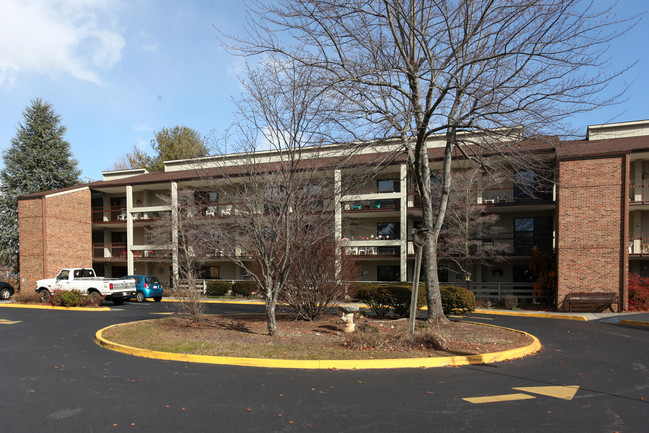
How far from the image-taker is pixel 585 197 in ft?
62.8

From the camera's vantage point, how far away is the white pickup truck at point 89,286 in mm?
21766

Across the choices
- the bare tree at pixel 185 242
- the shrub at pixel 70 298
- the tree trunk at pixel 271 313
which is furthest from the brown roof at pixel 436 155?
the shrub at pixel 70 298

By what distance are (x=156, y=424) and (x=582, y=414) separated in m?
5.44

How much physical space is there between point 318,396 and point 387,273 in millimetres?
24264

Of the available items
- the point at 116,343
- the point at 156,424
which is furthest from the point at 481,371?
the point at 116,343

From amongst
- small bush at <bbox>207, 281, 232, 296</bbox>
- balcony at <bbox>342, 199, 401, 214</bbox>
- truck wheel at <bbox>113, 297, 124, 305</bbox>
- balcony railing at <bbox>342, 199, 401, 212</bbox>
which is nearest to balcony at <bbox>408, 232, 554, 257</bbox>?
balcony at <bbox>342, 199, 401, 214</bbox>

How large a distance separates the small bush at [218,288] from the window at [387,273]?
10.5 m

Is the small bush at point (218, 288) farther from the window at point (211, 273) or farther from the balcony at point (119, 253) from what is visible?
the window at point (211, 273)

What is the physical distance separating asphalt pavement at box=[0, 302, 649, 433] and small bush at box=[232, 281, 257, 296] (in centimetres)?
1793

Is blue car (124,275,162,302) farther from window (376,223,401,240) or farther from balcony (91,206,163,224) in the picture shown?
window (376,223,401,240)

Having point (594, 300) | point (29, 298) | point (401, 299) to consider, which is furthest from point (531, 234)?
point (29, 298)

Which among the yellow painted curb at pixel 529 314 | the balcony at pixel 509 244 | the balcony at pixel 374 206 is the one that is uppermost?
the balcony at pixel 374 206

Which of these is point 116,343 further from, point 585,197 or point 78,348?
point 585,197

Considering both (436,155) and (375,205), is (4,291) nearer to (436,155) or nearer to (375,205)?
(375,205)
